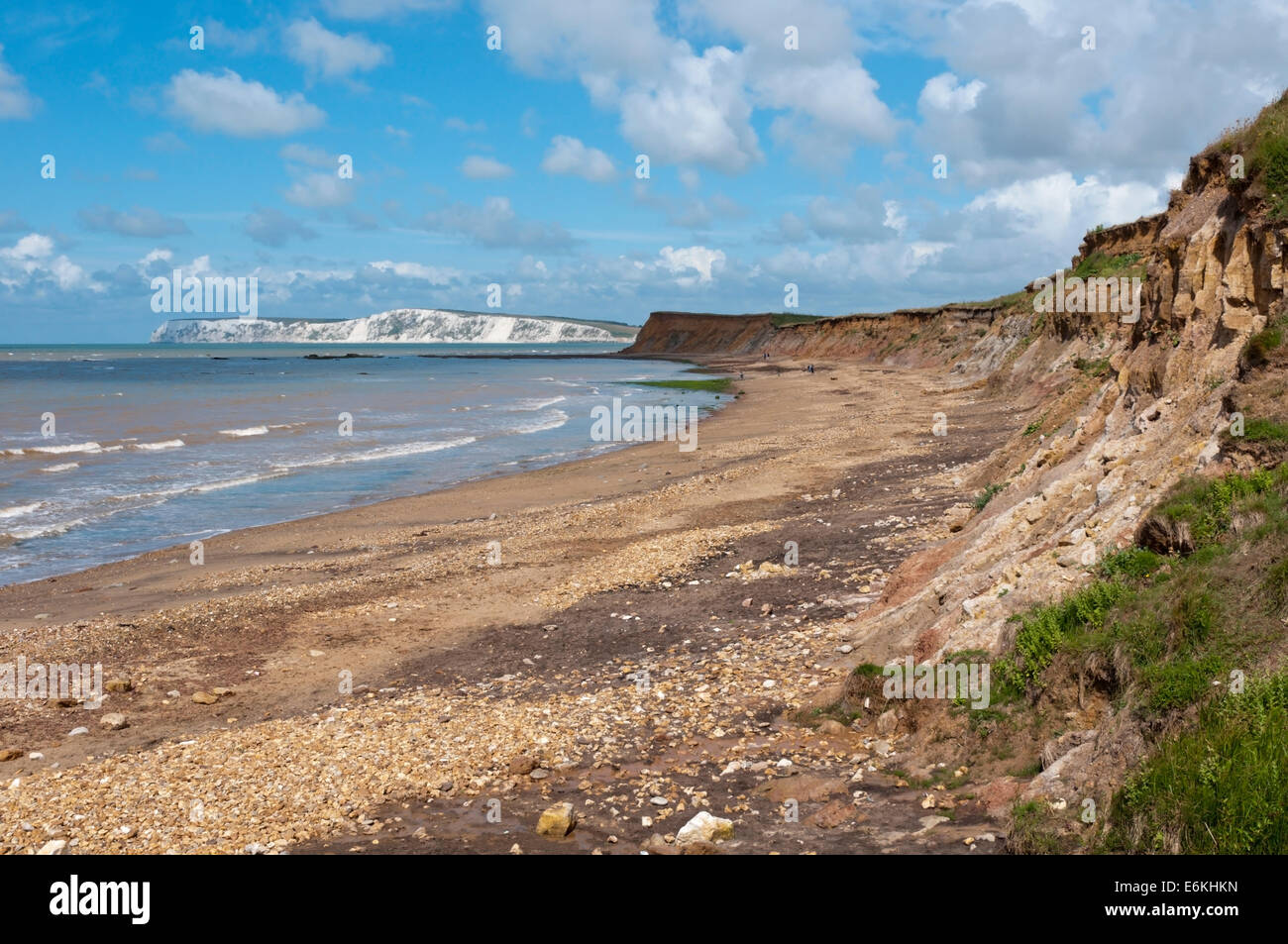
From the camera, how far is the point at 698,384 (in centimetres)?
7919

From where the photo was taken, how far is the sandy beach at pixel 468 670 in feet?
24.8

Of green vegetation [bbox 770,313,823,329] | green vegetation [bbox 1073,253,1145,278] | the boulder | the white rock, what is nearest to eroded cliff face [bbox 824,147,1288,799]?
the white rock

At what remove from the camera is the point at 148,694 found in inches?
444

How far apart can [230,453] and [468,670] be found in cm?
3061

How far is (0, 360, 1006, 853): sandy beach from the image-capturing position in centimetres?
756

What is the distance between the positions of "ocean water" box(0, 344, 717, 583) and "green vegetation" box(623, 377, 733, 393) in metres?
2.93

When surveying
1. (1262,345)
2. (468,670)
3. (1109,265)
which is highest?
(1109,265)

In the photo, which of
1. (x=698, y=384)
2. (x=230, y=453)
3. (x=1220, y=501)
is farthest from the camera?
(x=698, y=384)

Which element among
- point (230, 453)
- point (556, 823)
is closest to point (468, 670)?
point (556, 823)

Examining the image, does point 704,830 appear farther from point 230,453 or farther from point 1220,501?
point 230,453

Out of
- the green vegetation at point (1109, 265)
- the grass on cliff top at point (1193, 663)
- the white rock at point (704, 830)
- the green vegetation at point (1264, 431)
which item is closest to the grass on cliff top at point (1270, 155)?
the green vegetation at point (1264, 431)
